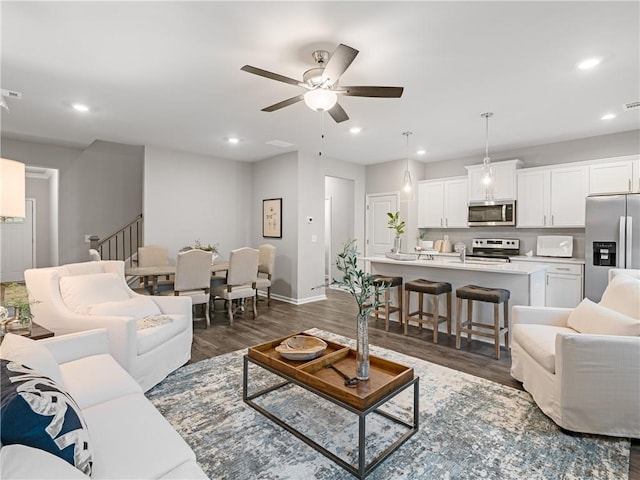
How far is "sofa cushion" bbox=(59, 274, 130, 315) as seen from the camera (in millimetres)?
2883

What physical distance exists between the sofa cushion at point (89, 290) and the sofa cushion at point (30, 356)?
119 cm

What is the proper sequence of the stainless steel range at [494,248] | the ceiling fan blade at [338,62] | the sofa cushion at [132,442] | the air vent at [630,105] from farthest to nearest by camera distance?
the stainless steel range at [494,248], the air vent at [630,105], the ceiling fan blade at [338,62], the sofa cushion at [132,442]

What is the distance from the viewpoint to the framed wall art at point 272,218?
6.45 meters

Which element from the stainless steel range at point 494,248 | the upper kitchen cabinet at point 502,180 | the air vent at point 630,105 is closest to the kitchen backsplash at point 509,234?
the stainless steel range at point 494,248

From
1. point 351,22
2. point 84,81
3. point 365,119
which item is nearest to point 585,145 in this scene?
point 365,119

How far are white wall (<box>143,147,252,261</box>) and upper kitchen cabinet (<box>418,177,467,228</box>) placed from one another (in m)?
3.65

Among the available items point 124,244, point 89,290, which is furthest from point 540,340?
point 124,244

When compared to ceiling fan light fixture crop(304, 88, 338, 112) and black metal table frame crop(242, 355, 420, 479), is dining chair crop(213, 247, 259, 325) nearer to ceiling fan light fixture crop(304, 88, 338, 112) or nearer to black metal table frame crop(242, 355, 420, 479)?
black metal table frame crop(242, 355, 420, 479)

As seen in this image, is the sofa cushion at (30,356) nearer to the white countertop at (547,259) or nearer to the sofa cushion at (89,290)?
the sofa cushion at (89,290)

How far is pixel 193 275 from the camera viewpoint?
4.48 metres

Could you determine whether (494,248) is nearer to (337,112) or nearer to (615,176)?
(615,176)

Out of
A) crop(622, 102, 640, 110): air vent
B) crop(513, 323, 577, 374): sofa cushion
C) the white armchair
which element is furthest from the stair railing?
crop(622, 102, 640, 110): air vent

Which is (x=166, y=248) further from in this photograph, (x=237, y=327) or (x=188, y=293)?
(x=237, y=327)

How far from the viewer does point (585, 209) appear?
4656mm
